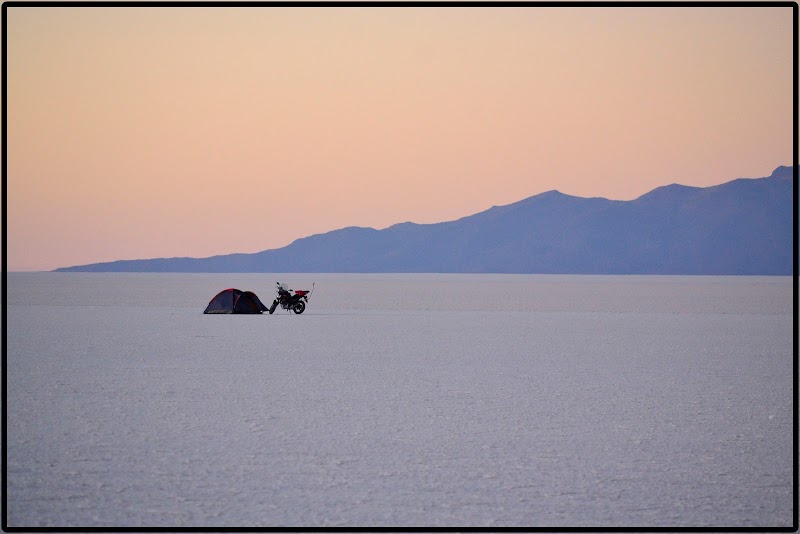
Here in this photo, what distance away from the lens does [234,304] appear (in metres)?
27.6

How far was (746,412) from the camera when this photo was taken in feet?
31.6

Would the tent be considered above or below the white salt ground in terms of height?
above

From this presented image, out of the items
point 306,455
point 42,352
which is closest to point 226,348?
point 42,352

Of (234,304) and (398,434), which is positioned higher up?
(234,304)

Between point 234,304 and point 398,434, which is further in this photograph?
point 234,304

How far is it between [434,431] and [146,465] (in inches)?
101

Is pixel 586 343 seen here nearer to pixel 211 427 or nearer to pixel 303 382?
pixel 303 382

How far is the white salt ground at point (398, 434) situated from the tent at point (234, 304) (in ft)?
33.5

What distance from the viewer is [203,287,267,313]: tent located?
2755cm

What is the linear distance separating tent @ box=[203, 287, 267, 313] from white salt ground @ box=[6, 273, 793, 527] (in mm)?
10209

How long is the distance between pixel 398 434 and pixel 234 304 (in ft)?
65.1

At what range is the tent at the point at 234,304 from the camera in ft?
90.4

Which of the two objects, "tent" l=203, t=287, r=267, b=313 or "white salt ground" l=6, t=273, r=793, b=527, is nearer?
"white salt ground" l=6, t=273, r=793, b=527

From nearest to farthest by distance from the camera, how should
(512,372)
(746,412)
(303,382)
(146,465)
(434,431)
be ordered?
(146,465), (434,431), (746,412), (303,382), (512,372)
